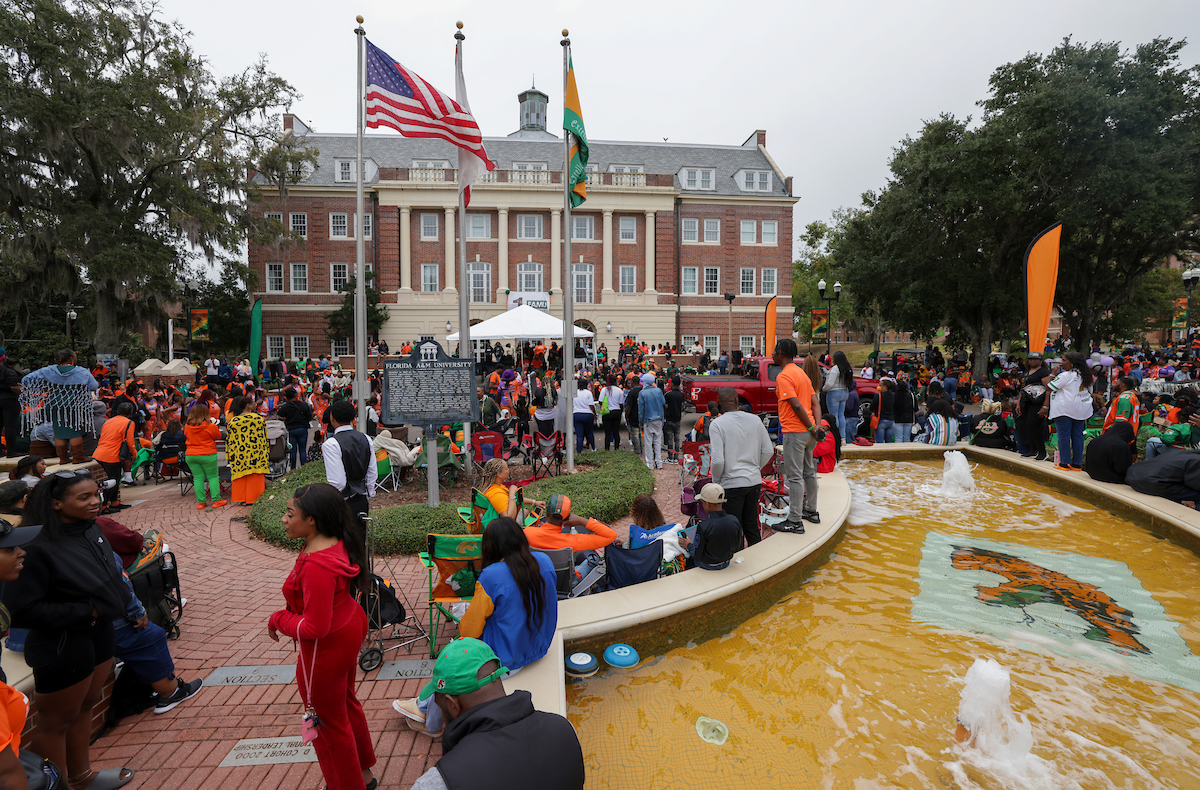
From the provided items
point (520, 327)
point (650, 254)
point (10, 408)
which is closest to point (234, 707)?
point (10, 408)

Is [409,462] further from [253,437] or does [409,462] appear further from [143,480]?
[143,480]

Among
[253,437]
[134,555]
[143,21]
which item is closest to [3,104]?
[143,21]

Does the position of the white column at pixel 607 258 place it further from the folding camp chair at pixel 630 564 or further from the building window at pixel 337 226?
the folding camp chair at pixel 630 564

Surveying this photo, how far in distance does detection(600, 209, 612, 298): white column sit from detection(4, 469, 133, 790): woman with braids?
34.8 metres

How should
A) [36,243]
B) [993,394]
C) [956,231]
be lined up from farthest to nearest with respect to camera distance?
[956,231]
[36,243]
[993,394]

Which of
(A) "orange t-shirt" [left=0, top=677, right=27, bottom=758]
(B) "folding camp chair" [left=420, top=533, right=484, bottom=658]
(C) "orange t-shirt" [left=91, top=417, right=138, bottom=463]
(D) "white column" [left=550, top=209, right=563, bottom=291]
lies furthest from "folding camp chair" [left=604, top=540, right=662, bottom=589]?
(D) "white column" [left=550, top=209, right=563, bottom=291]

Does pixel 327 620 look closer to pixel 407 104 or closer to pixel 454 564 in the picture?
pixel 454 564

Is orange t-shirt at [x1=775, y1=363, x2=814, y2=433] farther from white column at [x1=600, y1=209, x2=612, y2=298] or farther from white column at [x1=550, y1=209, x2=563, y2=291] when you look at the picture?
white column at [x1=600, y1=209, x2=612, y2=298]

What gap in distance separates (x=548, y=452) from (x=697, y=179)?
34203 millimetres

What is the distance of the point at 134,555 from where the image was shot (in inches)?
160

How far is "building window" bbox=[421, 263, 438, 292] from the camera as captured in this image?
35.7 metres

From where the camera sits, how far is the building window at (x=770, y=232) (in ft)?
128

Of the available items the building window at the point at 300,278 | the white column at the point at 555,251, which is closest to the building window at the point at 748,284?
the white column at the point at 555,251

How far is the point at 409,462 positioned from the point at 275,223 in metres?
23.8
